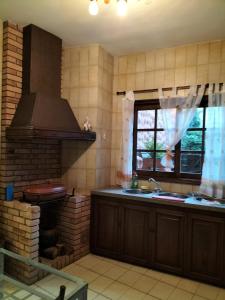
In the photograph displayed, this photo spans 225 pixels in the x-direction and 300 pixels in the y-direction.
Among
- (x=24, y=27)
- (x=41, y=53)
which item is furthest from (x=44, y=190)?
(x=24, y=27)

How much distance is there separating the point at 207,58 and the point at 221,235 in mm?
2070

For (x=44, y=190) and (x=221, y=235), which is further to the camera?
(x=44, y=190)

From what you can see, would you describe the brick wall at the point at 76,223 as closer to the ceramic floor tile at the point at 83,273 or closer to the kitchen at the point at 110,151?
the kitchen at the point at 110,151

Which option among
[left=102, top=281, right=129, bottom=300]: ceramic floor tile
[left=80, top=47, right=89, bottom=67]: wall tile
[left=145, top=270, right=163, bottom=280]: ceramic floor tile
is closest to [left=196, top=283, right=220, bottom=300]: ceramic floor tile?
[left=145, top=270, right=163, bottom=280]: ceramic floor tile

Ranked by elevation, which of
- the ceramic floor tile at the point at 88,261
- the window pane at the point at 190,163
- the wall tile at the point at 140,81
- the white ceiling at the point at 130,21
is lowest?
the ceramic floor tile at the point at 88,261

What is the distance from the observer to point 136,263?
2.86m

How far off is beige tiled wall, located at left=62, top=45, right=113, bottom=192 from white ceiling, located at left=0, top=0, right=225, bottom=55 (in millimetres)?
225

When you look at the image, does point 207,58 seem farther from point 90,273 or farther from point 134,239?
point 90,273

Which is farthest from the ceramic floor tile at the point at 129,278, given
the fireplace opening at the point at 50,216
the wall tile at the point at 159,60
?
the wall tile at the point at 159,60

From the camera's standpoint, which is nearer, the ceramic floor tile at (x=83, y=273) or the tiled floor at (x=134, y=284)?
the tiled floor at (x=134, y=284)

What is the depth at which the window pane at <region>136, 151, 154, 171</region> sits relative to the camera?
3.40 metres

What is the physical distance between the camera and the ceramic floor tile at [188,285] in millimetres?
2414

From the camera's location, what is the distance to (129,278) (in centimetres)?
260

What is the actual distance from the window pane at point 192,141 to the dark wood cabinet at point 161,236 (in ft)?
2.92
